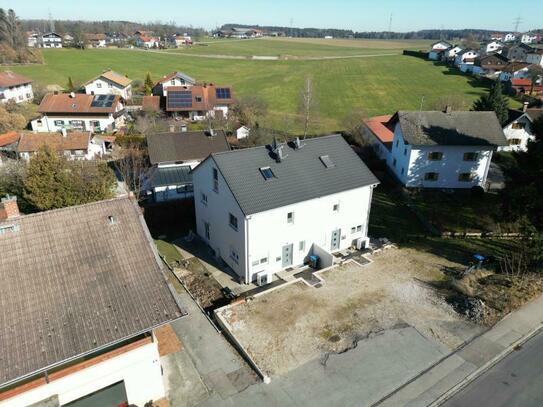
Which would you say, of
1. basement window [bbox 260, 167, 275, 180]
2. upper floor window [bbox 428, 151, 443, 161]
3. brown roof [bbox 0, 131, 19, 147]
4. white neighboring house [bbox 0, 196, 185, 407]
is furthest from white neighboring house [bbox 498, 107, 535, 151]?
brown roof [bbox 0, 131, 19, 147]

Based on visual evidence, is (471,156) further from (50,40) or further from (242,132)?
(50,40)

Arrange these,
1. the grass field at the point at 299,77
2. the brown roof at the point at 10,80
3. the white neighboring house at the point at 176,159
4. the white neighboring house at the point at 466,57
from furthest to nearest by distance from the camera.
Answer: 1. the white neighboring house at the point at 466,57
2. the grass field at the point at 299,77
3. the brown roof at the point at 10,80
4. the white neighboring house at the point at 176,159

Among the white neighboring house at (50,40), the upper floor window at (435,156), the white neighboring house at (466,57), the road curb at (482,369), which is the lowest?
the road curb at (482,369)

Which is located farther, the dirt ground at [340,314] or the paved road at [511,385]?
the dirt ground at [340,314]

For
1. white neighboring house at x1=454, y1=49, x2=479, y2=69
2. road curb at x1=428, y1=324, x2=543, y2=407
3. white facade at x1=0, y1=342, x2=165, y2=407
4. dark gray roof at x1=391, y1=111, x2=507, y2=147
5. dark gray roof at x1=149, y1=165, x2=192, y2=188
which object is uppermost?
white neighboring house at x1=454, y1=49, x2=479, y2=69

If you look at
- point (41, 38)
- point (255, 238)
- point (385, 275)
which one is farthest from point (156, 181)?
point (41, 38)

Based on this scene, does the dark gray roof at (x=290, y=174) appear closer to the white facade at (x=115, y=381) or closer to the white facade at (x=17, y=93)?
the white facade at (x=115, y=381)

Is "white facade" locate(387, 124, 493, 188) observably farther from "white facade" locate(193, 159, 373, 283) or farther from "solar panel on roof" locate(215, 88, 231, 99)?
"solar panel on roof" locate(215, 88, 231, 99)

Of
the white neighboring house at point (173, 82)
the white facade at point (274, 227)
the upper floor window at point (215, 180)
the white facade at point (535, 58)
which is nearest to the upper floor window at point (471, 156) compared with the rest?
the white facade at point (274, 227)

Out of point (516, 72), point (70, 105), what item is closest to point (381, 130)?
point (70, 105)
